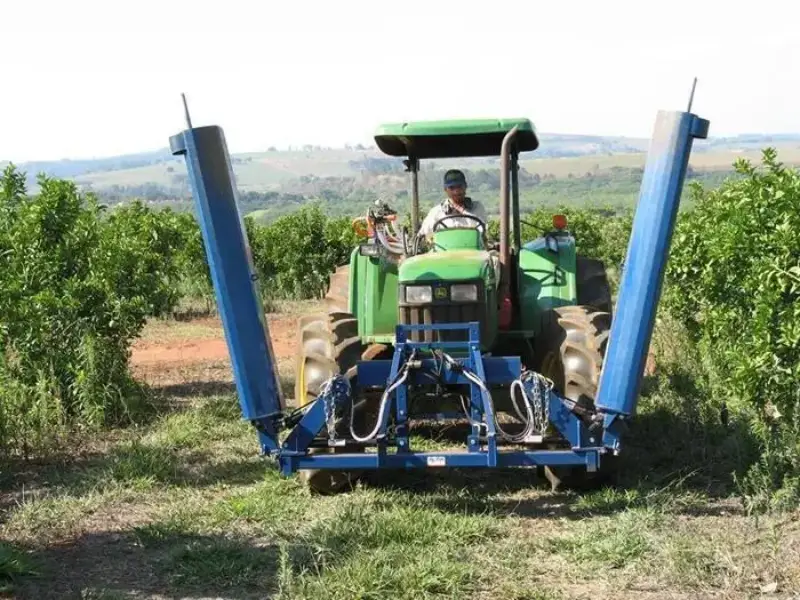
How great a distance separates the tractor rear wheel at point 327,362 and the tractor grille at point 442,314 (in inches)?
18.7

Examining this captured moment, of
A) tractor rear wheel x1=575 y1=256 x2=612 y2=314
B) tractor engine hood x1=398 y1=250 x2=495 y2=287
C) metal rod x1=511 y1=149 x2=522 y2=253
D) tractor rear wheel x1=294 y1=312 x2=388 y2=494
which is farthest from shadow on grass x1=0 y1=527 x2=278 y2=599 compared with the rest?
tractor rear wheel x1=575 y1=256 x2=612 y2=314

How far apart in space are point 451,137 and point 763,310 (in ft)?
8.48

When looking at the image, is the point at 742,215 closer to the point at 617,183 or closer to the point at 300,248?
the point at 300,248

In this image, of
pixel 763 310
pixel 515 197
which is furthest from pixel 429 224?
A: pixel 763 310

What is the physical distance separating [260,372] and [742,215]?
10.9ft

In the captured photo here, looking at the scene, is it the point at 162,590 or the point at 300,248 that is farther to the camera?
the point at 300,248

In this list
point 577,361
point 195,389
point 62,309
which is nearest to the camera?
point 577,361

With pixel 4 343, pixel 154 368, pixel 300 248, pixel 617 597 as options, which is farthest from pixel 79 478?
pixel 300 248

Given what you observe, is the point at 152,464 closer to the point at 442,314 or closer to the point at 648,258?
the point at 442,314

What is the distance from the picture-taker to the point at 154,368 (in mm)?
12562

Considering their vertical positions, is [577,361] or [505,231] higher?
[505,231]

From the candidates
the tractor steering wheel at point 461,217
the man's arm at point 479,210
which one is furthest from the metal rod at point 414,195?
the man's arm at point 479,210

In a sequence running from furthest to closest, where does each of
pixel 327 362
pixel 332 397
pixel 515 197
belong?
pixel 515 197 < pixel 327 362 < pixel 332 397

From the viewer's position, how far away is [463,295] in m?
6.32
